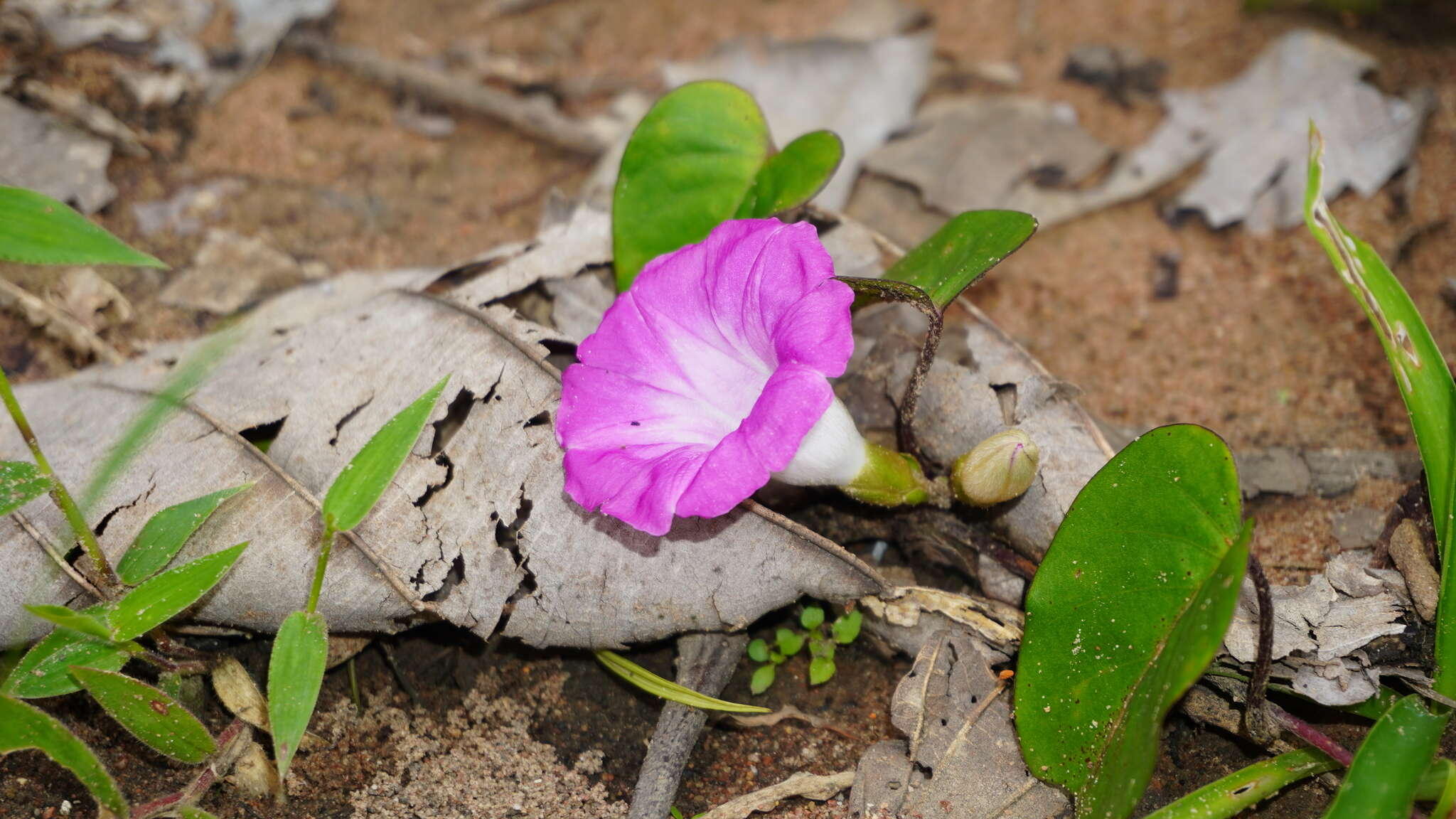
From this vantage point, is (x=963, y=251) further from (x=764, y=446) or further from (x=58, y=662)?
(x=58, y=662)

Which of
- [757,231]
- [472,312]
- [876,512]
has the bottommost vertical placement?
[876,512]

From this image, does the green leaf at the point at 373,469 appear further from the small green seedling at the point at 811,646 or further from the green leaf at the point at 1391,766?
the green leaf at the point at 1391,766

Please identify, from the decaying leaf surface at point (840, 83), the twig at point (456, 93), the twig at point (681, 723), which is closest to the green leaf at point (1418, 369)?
the twig at point (681, 723)

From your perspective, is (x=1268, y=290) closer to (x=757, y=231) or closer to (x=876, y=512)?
(x=876, y=512)

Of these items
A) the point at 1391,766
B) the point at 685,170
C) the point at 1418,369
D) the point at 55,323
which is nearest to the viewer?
the point at 1391,766

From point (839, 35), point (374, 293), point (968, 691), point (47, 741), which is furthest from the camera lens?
point (839, 35)

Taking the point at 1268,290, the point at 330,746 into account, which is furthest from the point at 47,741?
the point at 1268,290

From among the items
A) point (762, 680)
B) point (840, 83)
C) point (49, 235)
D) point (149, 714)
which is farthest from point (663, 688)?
point (840, 83)
